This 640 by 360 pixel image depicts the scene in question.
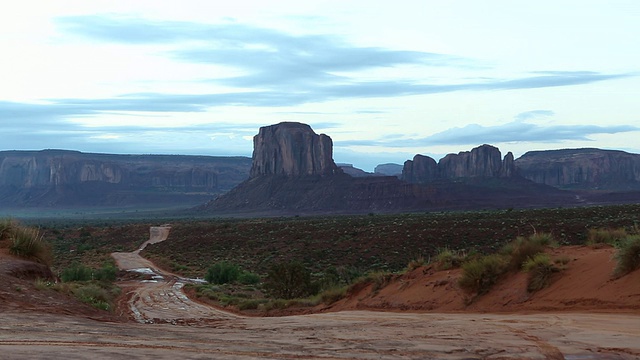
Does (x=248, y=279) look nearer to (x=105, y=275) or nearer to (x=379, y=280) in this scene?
(x=105, y=275)

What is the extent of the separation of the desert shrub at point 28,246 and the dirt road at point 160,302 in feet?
9.79

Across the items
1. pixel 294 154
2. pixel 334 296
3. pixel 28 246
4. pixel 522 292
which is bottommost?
pixel 334 296

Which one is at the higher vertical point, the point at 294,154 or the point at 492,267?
the point at 294,154

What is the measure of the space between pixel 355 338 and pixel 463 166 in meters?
171

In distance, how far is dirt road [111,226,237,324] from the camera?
1919 centimetres

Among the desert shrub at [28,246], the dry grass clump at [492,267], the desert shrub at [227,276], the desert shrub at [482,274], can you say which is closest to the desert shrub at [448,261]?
the dry grass clump at [492,267]

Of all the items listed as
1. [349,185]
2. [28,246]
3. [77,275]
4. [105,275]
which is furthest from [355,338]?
[349,185]

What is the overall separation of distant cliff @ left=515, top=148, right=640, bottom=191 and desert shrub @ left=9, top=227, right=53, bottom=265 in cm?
16934

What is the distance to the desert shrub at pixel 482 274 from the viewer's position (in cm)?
1527

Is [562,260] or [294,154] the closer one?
[562,260]

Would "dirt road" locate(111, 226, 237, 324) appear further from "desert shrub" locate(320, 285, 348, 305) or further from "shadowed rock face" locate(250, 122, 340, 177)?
"shadowed rock face" locate(250, 122, 340, 177)

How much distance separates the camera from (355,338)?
10.5m

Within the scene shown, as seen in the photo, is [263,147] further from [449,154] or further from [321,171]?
[449,154]

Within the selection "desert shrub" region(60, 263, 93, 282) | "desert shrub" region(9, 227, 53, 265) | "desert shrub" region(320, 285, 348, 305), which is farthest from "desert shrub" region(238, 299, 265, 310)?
"desert shrub" region(60, 263, 93, 282)
